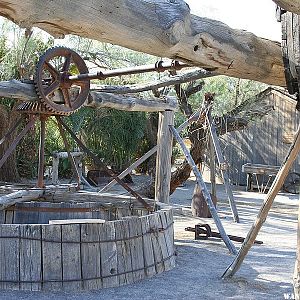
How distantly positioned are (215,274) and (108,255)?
1.31 m

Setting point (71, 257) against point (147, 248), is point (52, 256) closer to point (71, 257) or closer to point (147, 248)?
point (71, 257)

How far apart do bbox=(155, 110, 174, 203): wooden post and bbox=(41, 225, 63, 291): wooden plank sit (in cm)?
337

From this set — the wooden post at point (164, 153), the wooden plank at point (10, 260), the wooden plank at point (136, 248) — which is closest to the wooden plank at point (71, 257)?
the wooden plank at point (10, 260)

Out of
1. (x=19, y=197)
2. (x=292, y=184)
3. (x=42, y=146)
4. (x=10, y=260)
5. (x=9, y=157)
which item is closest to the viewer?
(x=10, y=260)

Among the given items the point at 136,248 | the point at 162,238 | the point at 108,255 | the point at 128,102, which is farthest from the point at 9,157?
the point at 108,255

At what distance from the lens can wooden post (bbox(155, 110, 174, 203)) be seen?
860 cm

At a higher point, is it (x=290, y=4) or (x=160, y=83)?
(x=160, y=83)

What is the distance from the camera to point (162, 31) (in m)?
2.65

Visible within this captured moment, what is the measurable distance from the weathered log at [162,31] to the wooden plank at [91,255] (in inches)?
109

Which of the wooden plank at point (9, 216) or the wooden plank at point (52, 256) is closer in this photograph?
the wooden plank at point (52, 256)

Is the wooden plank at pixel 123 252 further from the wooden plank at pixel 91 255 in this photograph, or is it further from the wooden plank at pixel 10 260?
the wooden plank at pixel 10 260

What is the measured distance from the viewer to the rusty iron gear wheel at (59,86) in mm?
6316

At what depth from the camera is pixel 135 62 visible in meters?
17.0

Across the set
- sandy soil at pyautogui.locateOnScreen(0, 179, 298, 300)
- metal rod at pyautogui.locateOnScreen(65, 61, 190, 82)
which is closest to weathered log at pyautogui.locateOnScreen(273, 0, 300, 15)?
metal rod at pyautogui.locateOnScreen(65, 61, 190, 82)
